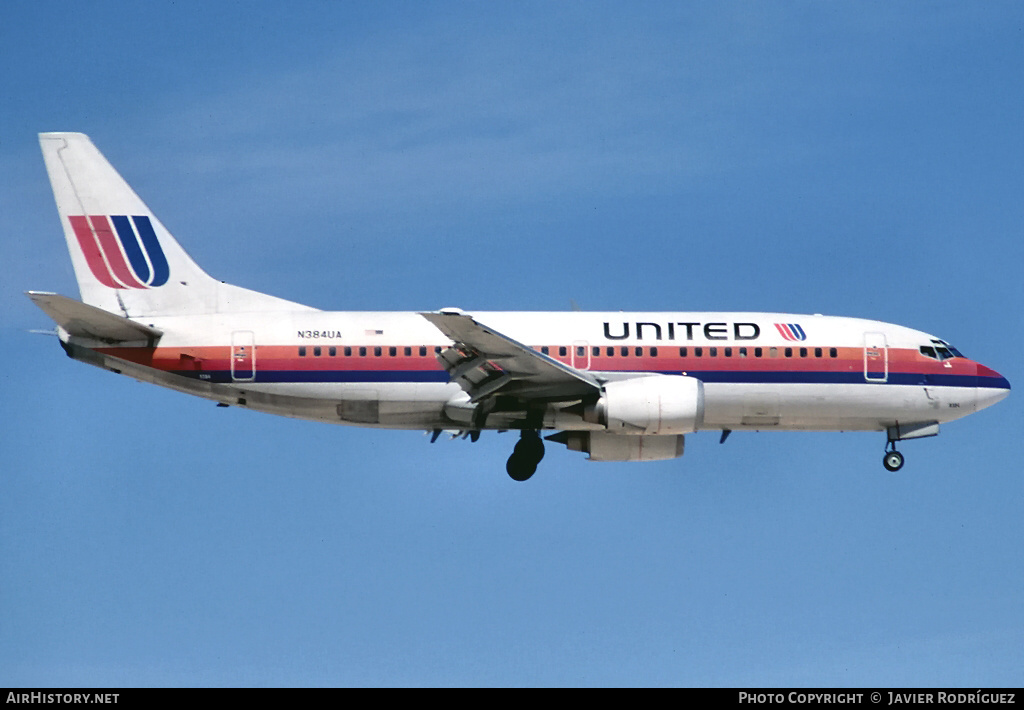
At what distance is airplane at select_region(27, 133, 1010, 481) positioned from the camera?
40.4m

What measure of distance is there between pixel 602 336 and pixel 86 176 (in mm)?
15111

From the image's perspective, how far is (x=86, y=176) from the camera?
1681 inches

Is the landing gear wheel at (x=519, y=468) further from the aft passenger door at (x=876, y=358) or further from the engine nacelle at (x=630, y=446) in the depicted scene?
the aft passenger door at (x=876, y=358)

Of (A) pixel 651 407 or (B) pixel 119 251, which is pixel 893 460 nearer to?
(A) pixel 651 407

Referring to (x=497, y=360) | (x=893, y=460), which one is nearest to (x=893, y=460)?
(x=893, y=460)

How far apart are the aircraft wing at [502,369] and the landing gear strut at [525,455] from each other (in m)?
1.60

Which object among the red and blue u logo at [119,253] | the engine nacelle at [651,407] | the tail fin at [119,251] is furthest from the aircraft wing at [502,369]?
the red and blue u logo at [119,253]

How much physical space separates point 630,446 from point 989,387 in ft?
34.7

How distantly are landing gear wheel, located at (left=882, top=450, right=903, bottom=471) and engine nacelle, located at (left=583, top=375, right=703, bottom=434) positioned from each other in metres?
6.72

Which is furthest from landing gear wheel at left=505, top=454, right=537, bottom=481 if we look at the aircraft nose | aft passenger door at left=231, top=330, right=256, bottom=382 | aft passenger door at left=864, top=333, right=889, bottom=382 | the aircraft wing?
the aircraft nose

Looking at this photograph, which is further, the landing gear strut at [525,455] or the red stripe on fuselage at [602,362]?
the landing gear strut at [525,455]

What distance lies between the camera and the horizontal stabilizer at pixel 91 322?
38594 millimetres

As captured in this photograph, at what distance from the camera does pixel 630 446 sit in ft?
142
